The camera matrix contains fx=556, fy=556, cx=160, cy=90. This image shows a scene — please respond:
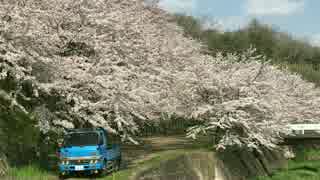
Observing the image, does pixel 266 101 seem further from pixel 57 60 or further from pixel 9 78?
pixel 9 78

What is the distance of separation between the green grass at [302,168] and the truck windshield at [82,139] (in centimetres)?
1124

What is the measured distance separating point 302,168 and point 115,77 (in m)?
13.4

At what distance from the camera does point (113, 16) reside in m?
21.7

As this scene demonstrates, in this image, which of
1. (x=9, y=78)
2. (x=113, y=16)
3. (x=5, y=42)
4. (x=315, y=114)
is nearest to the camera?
(x=5, y=42)

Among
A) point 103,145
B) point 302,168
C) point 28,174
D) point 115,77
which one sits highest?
point 115,77

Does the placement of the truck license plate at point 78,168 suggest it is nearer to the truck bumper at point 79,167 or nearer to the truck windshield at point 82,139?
the truck bumper at point 79,167

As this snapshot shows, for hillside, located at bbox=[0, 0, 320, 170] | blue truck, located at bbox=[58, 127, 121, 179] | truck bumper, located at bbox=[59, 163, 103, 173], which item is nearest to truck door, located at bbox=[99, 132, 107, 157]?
blue truck, located at bbox=[58, 127, 121, 179]

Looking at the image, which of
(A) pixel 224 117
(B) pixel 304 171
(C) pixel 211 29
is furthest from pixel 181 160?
(C) pixel 211 29

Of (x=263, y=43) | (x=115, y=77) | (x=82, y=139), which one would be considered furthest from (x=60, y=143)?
(x=263, y=43)

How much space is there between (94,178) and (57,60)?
4.11 metres

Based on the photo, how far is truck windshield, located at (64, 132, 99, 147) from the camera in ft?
52.4

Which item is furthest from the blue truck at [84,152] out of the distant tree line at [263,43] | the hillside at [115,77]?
the distant tree line at [263,43]

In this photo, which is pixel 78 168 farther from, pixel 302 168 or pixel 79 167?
pixel 302 168

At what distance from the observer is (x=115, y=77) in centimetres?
1908
